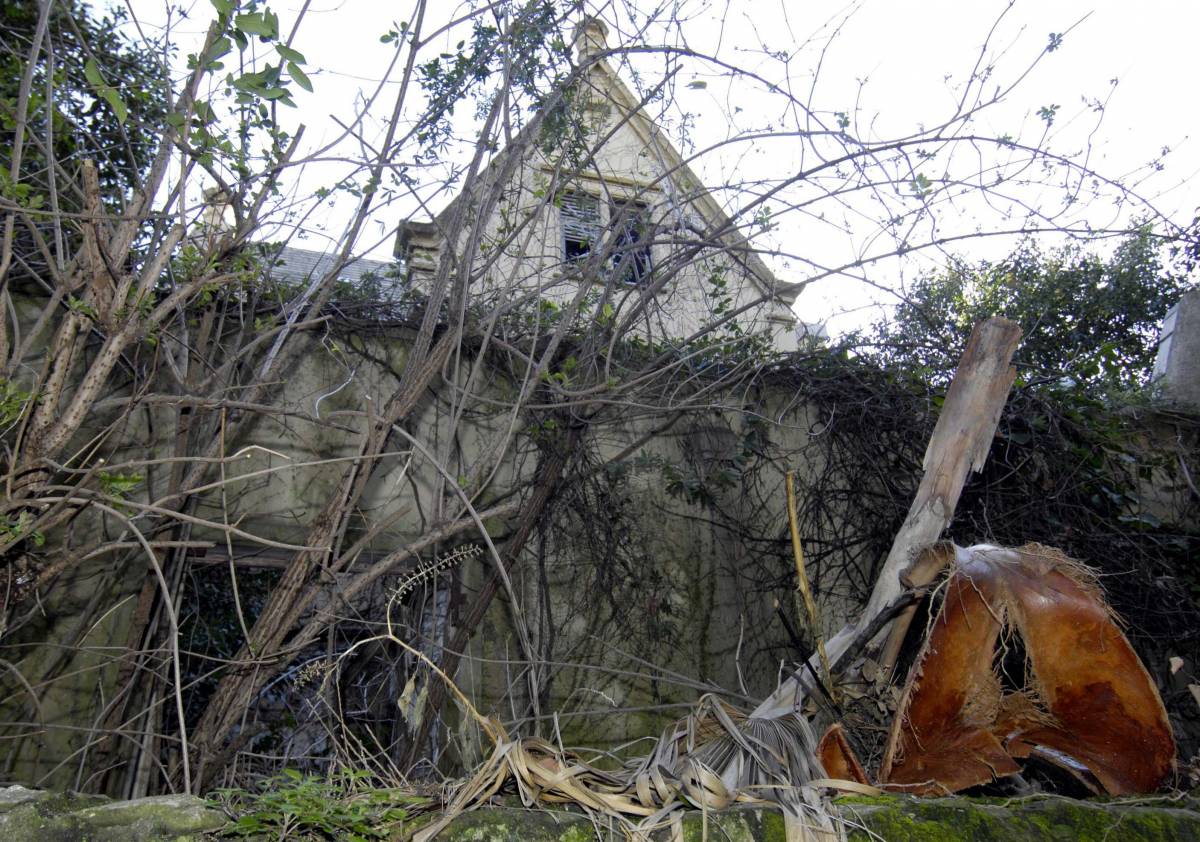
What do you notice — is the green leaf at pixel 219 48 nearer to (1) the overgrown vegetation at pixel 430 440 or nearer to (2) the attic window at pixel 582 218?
(1) the overgrown vegetation at pixel 430 440

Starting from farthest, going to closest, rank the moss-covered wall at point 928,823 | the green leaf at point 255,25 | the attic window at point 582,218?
the attic window at point 582,218 < the green leaf at point 255,25 < the moss-covered wall at point 928,823

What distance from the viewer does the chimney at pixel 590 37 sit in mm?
3648

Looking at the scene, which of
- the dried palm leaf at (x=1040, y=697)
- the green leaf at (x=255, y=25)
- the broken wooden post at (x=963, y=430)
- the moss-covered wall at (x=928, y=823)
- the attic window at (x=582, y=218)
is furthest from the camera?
the attic window at (x=582, y=218)

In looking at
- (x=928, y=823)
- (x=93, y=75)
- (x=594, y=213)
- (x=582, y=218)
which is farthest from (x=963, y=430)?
(x=93, y=75)

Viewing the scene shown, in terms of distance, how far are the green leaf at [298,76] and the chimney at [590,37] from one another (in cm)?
154

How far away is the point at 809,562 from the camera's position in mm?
4926

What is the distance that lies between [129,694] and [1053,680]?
10.9 ft

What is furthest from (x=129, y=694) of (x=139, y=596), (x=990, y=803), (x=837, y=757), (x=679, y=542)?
(x=990, y=803)

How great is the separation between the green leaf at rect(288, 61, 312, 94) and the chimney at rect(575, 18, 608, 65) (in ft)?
5.06

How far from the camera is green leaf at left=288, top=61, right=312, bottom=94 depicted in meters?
2.27

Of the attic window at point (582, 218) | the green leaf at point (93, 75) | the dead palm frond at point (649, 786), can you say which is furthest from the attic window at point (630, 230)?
the dead palm frond at point (649, 786)

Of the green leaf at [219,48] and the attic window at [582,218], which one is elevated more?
the attic window at [582,218]

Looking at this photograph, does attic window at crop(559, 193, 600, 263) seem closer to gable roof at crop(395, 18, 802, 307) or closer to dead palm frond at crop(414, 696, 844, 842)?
gable roof at crop(395, 18, 802, 307)

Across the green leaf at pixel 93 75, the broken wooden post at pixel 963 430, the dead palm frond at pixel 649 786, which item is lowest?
the dead palm frond at pixel 649 786
